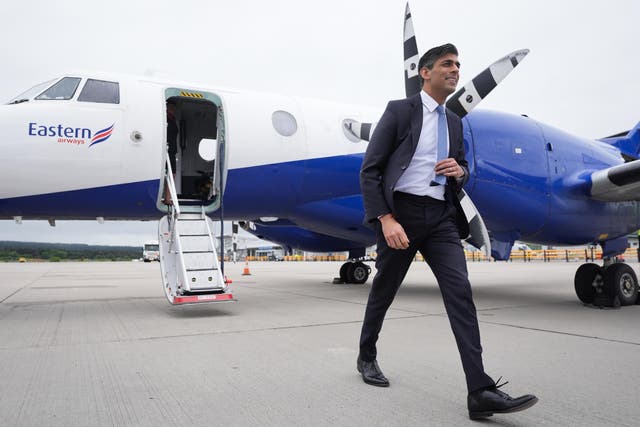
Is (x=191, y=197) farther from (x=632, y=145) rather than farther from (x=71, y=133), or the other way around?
(x=632, y=145)

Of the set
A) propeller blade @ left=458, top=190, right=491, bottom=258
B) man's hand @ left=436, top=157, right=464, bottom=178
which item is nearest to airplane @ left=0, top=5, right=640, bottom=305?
propeller blade @ left=458, top=190, right=491, bottom=258

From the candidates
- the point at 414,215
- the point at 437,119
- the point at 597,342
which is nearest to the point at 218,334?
the point at 414,215

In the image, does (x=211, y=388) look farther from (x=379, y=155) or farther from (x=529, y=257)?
(x=529, y=257)

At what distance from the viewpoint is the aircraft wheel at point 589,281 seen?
7.48 metres

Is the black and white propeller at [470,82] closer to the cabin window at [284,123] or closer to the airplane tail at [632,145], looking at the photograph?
the cabin window at [284,123]

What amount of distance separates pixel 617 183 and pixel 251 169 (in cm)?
556

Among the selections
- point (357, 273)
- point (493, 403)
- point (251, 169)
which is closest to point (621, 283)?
point (251, 169)

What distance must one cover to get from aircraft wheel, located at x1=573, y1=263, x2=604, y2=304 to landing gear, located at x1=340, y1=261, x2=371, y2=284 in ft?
19.3

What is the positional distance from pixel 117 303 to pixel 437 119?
21.9ft

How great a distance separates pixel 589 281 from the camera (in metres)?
7.56

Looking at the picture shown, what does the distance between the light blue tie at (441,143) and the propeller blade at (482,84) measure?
141 inches

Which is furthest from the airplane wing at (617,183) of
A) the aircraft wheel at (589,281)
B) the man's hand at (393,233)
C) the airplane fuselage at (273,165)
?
the man's hand at (393,233)

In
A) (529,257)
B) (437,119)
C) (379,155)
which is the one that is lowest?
(529,257)

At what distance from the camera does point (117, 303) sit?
7.86 metres
